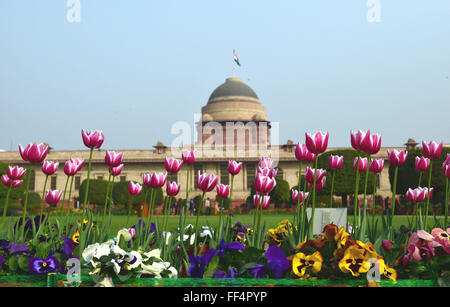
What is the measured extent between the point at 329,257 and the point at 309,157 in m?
1.04

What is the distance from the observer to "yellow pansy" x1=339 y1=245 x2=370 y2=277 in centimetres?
175

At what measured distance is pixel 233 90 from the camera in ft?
149

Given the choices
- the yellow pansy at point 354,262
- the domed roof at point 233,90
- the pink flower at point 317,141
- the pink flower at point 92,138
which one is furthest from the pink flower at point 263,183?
the domed roof at point 233,90

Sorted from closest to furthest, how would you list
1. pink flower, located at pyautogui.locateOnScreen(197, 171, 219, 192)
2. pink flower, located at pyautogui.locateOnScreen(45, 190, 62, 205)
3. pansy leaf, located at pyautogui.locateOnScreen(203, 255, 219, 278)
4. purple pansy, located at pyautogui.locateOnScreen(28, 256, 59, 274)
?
pansy leaf, located at pyautogui.locateOnScreen(203, 255, 219, 278), purple pansy, located at pyautogui.locateOnScreen(28, 256, 59, 274), pink flower, located at pyautogui.locateOnScreen(197, 171, 219, 192), pink flower, located at pyautogui.locateOnScreen(45, 190, 62, 205)

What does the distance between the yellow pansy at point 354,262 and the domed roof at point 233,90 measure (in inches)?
1721

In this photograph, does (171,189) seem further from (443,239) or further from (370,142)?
(443,239)

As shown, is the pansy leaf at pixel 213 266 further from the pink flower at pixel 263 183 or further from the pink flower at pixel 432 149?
the pink flower at pixel 432 149

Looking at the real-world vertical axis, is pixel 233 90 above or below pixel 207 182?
above

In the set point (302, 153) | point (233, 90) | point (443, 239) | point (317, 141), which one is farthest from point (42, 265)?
point (233, 90)

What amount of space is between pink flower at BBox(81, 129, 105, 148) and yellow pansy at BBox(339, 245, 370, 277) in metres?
1.72

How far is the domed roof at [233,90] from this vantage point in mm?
45344

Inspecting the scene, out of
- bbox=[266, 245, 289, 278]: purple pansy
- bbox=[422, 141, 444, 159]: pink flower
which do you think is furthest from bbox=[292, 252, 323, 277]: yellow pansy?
bbox=[422, 141, 444, 159]: pink flower

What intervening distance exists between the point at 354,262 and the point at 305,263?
22 centimetres

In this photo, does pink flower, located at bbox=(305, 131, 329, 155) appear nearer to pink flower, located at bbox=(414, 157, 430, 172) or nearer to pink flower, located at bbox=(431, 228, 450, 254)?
pink flower, located at bbox=(431, 228, 450, 254)
